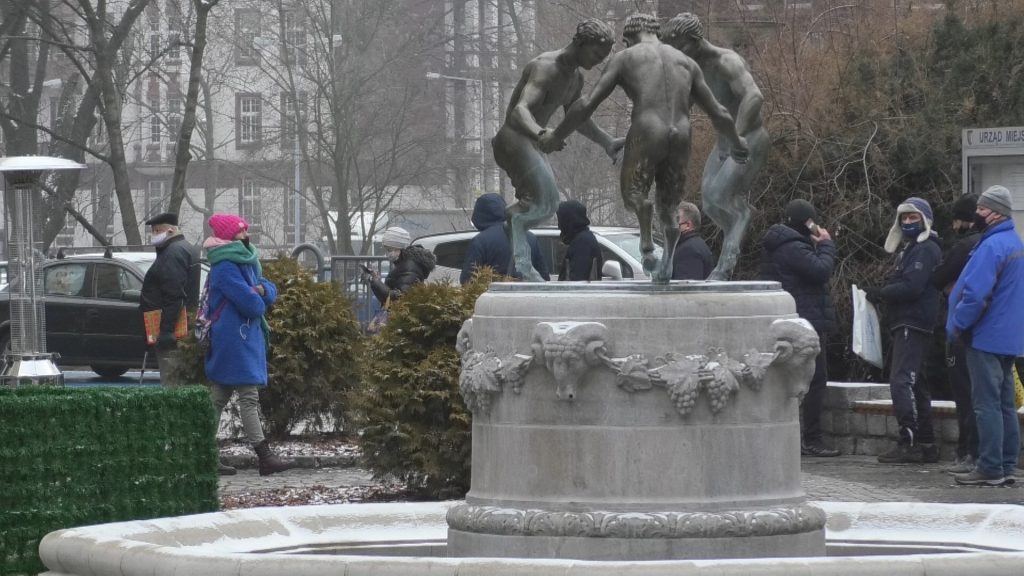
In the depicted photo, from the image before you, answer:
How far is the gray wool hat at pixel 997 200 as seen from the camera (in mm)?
12039

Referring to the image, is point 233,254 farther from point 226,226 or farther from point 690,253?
point 690,253

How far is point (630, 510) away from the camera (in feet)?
22.7

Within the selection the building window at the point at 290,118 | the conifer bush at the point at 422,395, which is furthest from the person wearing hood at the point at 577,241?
the building window at the point at 290,118

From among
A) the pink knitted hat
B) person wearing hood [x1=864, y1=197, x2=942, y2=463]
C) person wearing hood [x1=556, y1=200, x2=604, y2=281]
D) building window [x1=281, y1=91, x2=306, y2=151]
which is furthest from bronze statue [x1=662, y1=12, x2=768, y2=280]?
building window [x1=281, y1=91, x2=306, y2=151]

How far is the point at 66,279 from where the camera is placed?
25.9m

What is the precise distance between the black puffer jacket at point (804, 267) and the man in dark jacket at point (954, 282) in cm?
103

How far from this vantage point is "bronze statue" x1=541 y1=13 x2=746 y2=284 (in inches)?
288

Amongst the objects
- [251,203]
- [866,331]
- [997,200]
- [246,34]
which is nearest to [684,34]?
[997,200]

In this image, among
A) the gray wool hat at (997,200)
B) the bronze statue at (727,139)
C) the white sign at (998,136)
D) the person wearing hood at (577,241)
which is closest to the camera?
the bronze statue at (727,139)

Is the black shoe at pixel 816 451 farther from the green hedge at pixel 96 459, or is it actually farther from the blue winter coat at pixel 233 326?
the green hedge at pixel 96 459

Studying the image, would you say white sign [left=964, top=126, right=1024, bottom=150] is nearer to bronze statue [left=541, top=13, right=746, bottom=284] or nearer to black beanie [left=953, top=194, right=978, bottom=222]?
black beanie [left=953, top=194, right=978, bottom=222]

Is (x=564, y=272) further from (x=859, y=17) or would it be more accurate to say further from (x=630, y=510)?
(x=859, y=17)

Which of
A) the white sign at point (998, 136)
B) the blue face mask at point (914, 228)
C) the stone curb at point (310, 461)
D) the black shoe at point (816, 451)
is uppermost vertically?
the white sign at point (998, 136)

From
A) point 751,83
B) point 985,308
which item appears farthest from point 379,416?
point 751,83
